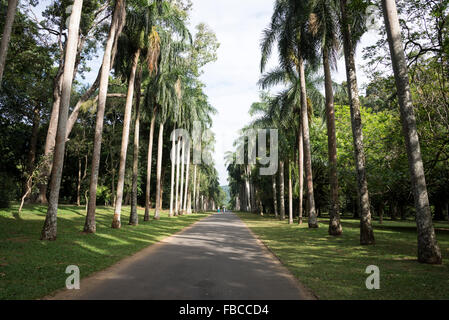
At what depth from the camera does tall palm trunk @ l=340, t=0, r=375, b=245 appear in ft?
38.7

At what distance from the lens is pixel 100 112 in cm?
1502

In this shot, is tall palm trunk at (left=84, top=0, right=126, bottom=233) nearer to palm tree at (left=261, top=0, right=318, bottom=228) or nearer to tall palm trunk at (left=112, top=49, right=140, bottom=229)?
tall palm trunk at (left=112, top=49, right=140, bottom=229)

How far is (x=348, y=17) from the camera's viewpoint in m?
13.1

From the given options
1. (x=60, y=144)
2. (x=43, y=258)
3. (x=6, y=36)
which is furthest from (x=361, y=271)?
(x=6, y=36)

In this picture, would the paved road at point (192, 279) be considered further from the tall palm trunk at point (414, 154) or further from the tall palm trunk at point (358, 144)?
the tall palm trunk at point (358, 144)

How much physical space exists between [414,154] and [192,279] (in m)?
7.46

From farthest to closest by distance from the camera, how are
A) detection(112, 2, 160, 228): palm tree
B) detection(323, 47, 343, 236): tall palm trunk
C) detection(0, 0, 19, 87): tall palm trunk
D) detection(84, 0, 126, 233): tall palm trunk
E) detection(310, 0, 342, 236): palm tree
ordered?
detection(112, 2, 160, 228): palm tree
detection(310, 0, 342, 236): palm tree
detection(323, 47, 343, 236): tall palm trunk
detection(84, 0, 126, 233): tall palm trunk
detection(0, 0, 19, 87): tall palm trunk

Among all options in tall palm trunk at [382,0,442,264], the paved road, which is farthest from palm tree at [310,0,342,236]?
the paved road

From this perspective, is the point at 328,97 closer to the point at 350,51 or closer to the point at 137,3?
the point at 350,51

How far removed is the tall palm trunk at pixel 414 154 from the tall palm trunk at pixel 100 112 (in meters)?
12.9

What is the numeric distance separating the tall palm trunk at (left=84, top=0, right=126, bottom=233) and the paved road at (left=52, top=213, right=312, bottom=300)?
5.96 metres

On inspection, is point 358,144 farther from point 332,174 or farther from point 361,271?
point 361,271
